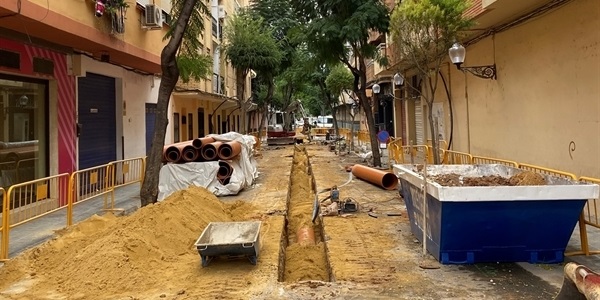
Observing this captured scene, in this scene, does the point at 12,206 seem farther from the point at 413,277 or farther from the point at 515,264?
the point at 515,264

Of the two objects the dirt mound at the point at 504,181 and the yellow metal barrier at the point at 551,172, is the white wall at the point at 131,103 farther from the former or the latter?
the yellow metal barrier at the point at 551,172

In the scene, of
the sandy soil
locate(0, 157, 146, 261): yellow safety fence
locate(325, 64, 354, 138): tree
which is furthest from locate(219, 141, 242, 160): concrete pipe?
locate(325, 64, 354, 138): tree

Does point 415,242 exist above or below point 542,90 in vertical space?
below

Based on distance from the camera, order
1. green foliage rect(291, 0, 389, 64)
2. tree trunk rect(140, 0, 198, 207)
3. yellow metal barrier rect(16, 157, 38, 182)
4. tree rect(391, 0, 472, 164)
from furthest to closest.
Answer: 1. green foliage rect(291, 0, 389, 64)
2. yellow metal barrier rect(16, 157, 38, 182)
3. tree rect(391, 0, 472, 164)
4. tree trunk rect(140, 0, 198, 207)

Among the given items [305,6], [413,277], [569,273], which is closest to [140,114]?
[305,6]

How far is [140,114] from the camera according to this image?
1488 cm

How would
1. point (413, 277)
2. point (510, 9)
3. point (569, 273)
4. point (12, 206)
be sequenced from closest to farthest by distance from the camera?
1. point (569, 273)
2. point (413, 277)
3. point (12, 206)
4. point (510, 9)

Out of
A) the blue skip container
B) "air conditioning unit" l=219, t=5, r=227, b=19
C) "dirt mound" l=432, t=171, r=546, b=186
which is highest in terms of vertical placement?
"air conditioning unit" l=219, t=5, r=227, b=19

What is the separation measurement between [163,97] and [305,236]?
3812 mm

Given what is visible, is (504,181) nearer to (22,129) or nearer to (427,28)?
(427,28)

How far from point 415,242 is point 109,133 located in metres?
9.99

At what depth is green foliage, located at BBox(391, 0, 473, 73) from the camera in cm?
880

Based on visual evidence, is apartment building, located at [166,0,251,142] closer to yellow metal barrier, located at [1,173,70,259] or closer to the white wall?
the white wall

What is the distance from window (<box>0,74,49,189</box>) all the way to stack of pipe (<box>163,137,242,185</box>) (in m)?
2.78
